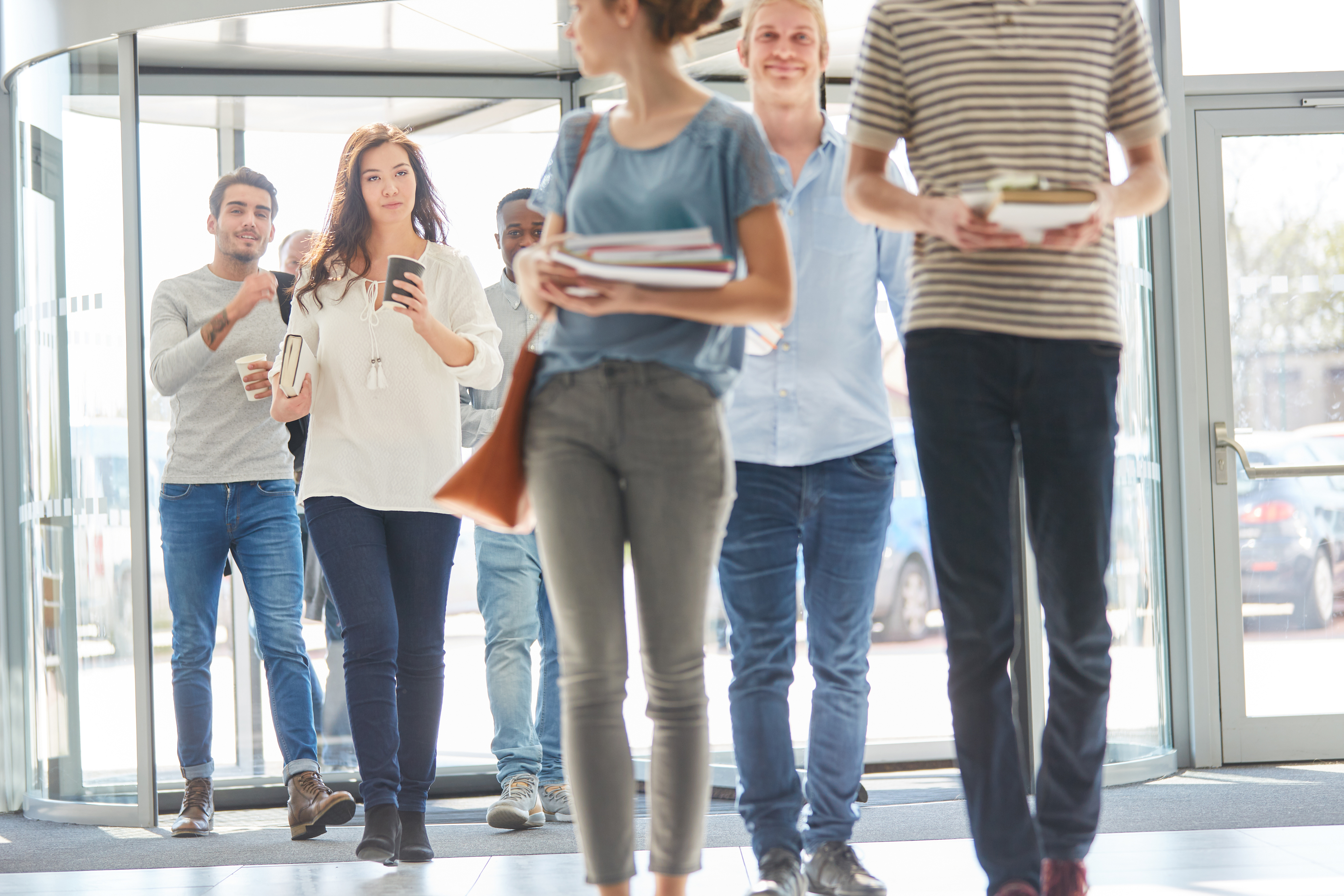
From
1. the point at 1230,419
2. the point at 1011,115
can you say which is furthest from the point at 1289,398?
the point at 1011,115

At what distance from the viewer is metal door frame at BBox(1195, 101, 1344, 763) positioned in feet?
13.9

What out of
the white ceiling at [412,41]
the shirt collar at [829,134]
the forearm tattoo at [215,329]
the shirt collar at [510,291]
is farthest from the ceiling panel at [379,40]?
the shirt collar at [829,134]

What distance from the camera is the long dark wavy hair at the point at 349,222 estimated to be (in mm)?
2994

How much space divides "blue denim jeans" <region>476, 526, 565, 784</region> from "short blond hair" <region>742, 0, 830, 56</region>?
1.60 meters

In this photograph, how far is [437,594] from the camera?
114 inches

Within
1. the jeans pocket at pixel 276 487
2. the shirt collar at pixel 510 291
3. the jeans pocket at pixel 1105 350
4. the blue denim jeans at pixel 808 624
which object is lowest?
the blue denim jeans at pixel 808 624

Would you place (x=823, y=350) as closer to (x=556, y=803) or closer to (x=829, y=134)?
(x=829, y=134)

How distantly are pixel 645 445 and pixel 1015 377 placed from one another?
0.59m

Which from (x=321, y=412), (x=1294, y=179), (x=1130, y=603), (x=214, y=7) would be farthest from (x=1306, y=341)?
(x=214, y=7)

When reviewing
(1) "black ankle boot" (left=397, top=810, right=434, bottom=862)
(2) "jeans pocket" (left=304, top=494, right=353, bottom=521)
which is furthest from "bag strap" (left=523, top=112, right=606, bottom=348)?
(1) "black ankle boot" (left=397, top=810, right=434, bottom=862)

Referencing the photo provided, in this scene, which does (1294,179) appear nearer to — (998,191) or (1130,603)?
(1130,603)

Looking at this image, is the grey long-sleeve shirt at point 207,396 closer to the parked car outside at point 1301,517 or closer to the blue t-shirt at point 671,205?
the blue t-shirt at point 671,205

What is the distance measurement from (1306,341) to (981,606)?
9.86 feet

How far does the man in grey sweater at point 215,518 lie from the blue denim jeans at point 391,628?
0.80m
